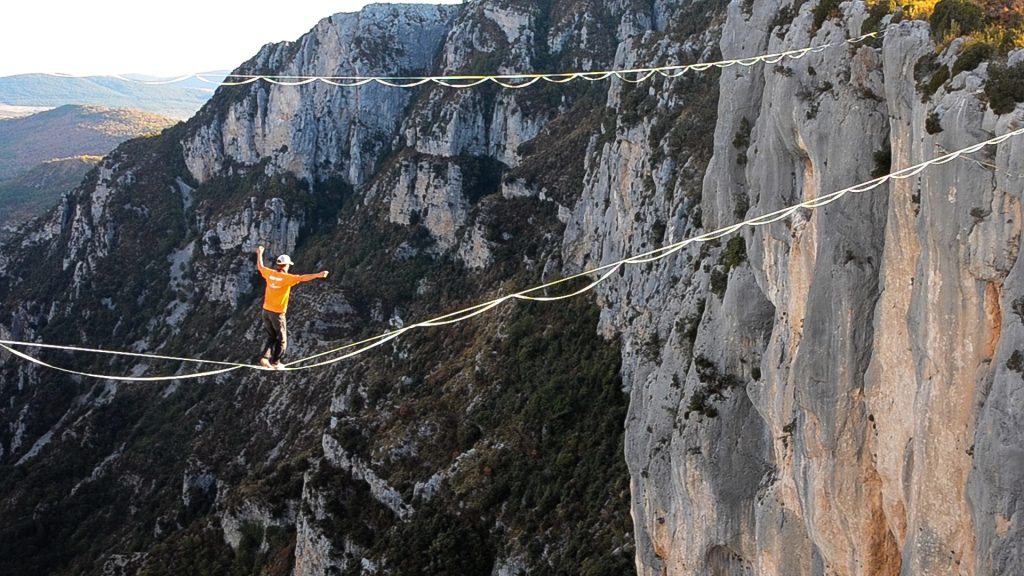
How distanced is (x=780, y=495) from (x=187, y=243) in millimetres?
147909

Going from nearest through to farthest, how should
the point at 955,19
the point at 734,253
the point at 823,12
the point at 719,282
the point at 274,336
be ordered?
the point at 955,19 < the point at 274,336 < the point at 823,12 < the point at 734,253 < the point at 719,282

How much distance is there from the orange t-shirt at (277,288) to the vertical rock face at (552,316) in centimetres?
1257

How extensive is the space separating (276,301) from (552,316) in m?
46.9

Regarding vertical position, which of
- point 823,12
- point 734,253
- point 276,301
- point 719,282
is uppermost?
point 823,12

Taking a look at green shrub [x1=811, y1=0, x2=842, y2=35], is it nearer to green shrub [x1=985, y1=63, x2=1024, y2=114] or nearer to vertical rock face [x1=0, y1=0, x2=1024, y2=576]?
vertical rock face [x1=0, y1=0, x2=1024, y2=576]

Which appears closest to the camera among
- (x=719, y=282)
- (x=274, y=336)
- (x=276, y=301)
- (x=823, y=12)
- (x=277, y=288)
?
(x=277, y=288)

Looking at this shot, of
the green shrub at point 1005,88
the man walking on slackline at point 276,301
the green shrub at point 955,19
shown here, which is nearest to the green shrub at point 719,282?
the green shrub at point 955,19

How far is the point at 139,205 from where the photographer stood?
158 metres

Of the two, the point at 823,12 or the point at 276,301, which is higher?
the point at 823,12

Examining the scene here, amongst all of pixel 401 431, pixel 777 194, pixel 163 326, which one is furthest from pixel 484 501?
pixel 163 326

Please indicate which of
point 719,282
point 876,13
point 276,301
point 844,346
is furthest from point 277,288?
point 876,13

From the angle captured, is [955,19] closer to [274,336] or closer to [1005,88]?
[1005,88]

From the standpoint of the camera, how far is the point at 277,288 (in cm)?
2045

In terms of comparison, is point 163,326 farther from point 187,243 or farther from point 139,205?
point 139,205
